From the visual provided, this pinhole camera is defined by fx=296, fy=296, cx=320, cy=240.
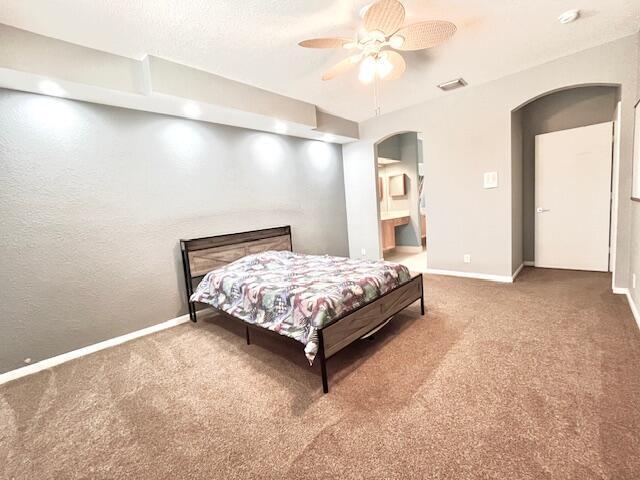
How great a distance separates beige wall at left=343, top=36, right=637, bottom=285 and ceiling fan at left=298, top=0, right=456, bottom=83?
6.60 feet

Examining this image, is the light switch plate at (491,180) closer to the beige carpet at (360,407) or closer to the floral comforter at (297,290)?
the beige carpet at (360,407)

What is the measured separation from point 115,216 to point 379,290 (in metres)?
2.69

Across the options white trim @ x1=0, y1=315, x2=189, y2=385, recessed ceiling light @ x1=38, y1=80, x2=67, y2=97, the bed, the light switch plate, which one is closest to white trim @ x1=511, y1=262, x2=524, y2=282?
the light switch plate

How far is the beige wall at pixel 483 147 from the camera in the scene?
10.2ft

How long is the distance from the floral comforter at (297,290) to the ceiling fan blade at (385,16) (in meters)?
1.84

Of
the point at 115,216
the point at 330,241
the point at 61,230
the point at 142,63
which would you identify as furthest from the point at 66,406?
the point at 330,241

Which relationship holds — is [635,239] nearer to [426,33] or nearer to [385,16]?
[426,33]

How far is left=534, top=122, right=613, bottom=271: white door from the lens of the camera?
3.93 m

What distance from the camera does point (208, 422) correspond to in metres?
1.77

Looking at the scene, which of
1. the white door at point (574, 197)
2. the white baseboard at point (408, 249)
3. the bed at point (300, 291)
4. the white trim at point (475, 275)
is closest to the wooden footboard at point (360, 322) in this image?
the bed at point (300, 291)

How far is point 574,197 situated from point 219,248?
4869 millimetres

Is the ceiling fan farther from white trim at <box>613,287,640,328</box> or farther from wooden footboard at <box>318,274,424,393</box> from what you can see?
white trim at <box>613,287,640,328</box>

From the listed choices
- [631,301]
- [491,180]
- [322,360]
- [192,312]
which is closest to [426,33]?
[322,360]

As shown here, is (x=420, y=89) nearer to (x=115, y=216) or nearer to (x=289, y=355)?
(x=289, y=355)
